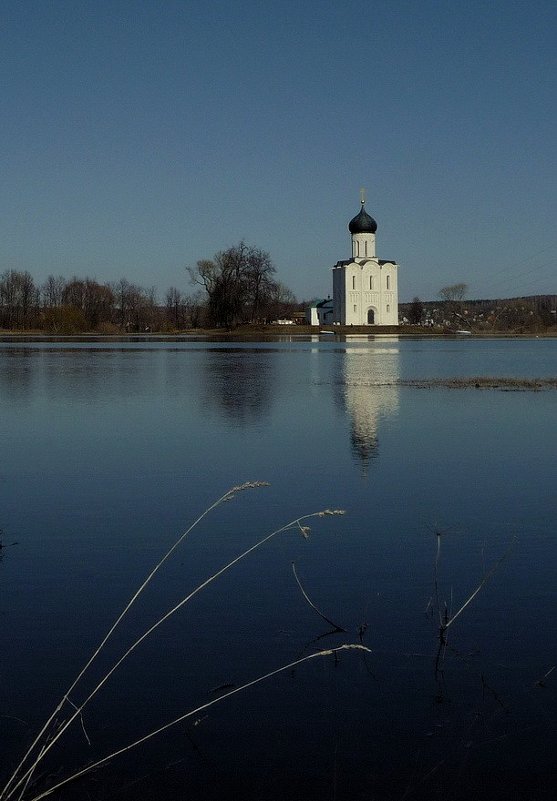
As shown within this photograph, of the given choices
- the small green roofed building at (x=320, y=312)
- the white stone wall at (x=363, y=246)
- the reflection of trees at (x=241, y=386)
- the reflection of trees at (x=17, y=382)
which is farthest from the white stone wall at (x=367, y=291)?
the reflection of trees at (x=17, y=382)

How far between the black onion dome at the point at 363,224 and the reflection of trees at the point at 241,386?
7631cm

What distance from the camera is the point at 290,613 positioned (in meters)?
6.68

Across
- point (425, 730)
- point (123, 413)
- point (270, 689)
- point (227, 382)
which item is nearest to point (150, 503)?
point (270, 689)

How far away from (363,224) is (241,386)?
93.5m

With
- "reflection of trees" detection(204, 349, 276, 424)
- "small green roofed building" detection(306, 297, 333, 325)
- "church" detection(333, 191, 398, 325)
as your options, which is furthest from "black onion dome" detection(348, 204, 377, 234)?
"reflection of trees" detection(204, 349, 276, 424)

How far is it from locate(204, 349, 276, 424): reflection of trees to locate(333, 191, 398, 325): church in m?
74.5

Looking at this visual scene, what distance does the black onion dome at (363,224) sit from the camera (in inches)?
4683

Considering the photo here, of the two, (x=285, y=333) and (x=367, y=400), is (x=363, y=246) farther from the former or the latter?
(x=367, y=400)

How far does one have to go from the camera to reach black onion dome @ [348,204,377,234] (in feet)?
390

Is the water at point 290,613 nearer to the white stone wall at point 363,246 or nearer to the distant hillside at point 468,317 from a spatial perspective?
the white stone wall at point 363,246

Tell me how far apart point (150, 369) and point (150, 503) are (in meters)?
28.6

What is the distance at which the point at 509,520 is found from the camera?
32.1 ft

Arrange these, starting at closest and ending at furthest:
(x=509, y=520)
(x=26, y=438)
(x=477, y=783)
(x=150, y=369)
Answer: (x=477, y=783), (x=509, y=520), (x=26, y=438), (x=150, y=369)

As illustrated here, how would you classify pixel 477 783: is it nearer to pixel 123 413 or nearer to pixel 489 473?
pixel 489 473
